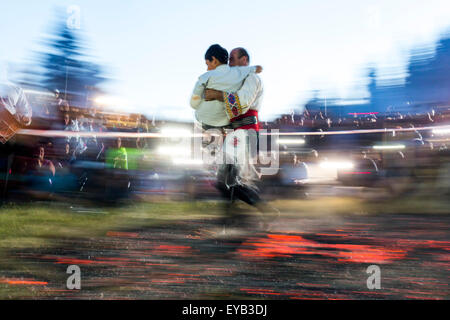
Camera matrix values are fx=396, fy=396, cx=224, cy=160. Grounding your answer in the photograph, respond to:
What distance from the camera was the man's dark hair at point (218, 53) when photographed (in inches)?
170

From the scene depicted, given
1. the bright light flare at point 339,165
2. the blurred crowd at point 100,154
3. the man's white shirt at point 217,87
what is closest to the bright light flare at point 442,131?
the blurred crowd at point 100,154

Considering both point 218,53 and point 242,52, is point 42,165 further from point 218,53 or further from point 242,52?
point 242,52

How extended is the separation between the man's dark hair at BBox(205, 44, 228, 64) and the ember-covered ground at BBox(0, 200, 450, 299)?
1.88 m

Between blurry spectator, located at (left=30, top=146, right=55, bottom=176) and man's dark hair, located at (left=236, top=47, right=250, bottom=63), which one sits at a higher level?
man's dark hair, located at (left=236, top=47, right=250, bottom=63)

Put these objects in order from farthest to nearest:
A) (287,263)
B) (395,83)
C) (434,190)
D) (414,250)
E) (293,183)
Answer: (395,83) < (434,190) < (293,183) < (414,250) < (287,263)

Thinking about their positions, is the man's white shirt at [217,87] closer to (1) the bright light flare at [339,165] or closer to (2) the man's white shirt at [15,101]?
(2) the man's white shirt at [15,101]

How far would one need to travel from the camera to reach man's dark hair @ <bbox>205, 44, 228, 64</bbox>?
14.1 ft

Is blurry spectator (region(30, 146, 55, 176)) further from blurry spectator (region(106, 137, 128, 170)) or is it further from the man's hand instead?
the man's hand

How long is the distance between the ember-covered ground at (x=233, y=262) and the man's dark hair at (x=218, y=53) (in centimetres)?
188

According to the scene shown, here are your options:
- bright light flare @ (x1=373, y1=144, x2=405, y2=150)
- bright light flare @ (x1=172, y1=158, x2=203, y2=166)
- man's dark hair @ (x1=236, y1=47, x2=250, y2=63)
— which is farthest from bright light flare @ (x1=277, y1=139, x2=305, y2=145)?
man's dark hair @ (x1=236, y1=47, x2=250, y2=63)
